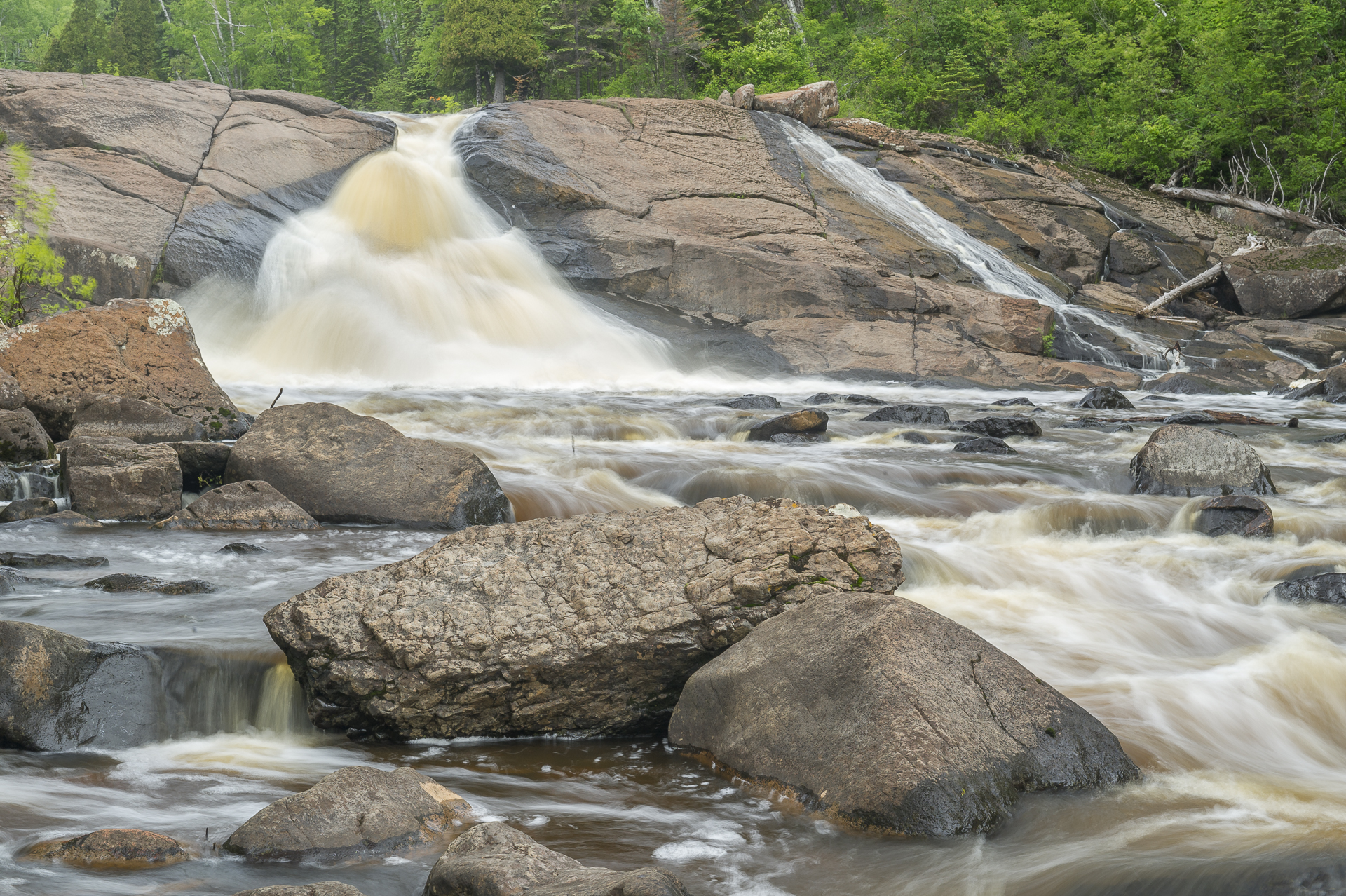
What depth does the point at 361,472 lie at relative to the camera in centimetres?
684

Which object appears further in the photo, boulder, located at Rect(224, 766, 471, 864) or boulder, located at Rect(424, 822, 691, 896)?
boulder, located at Rect(224, 766, 471, 864)

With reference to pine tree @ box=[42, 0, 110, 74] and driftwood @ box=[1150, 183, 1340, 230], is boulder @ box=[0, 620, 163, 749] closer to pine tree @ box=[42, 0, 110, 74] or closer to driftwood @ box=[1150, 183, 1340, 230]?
driftwood @ box=[1150, 183, 1340, 230]

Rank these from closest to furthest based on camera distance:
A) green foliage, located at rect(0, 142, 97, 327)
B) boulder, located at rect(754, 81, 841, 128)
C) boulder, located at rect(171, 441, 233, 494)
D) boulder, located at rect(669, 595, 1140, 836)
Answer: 1. boulder, located at rect(669, 595, 1140, 836)
2. boulder, located at rect(171, 441, 233, 494)
3. green foliage, located at rect(0, 142, 97, 327)
4. boulder, located at rect(754, 81, 841, 128)

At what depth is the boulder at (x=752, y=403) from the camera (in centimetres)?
1336

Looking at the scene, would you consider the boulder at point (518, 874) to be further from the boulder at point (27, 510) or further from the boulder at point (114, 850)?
the boulder at point (27, 510)

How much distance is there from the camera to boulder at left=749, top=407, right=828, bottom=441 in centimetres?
1102

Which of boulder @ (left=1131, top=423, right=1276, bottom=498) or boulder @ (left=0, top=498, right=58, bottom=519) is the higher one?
boulder @ (left=1131, top=423, right=1276, bottom=498)

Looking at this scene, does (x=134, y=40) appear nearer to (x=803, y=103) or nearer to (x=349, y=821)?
(x=803, y=103)

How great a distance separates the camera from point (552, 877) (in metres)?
2.45

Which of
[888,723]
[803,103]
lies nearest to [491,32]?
[803,103]

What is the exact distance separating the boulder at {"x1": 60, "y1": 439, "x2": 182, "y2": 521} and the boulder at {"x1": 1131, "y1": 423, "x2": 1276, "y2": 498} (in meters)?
7.61

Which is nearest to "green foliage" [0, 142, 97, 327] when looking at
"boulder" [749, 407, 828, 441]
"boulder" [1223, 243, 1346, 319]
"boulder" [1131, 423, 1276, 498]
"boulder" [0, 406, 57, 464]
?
Result: "boulder" [0, 406, 57, 464]

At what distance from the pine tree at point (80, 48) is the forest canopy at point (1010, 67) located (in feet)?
5.42

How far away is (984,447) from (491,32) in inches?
1268
